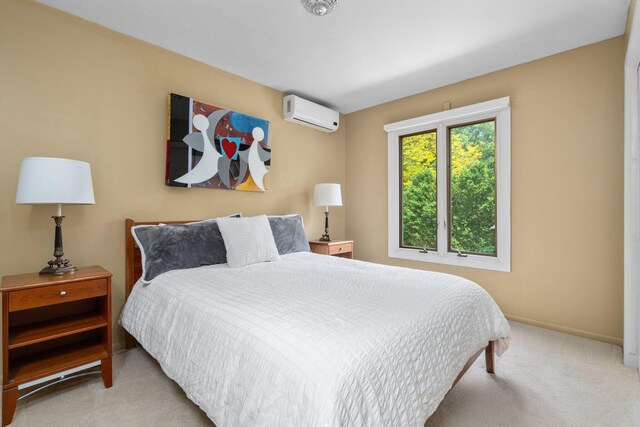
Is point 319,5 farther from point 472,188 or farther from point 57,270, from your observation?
point 472,188

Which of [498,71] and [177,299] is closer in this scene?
[177,299]

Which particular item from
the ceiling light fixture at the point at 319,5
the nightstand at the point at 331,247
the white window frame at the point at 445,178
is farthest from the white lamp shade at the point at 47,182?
the white window frame at the point at 445,178

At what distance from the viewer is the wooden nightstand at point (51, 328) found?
5.28 ft

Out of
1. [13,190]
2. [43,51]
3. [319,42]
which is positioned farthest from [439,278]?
[43,51]

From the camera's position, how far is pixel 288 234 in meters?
3.10

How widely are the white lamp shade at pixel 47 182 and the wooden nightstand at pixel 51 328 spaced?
1.55ft

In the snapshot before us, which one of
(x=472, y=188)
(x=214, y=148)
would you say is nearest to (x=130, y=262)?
(x=214, y=148)

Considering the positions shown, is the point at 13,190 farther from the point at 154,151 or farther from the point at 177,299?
the point at 177,299

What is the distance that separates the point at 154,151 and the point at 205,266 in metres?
1.13

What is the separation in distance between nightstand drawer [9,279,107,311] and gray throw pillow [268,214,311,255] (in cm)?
146

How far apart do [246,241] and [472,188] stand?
99.0 inches

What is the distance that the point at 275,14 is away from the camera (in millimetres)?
2193

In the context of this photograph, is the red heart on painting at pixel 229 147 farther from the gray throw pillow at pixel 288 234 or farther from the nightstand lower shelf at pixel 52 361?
the nightstand lower shelf at pixel 52 361

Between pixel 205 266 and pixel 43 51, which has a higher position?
pixel 43 51
